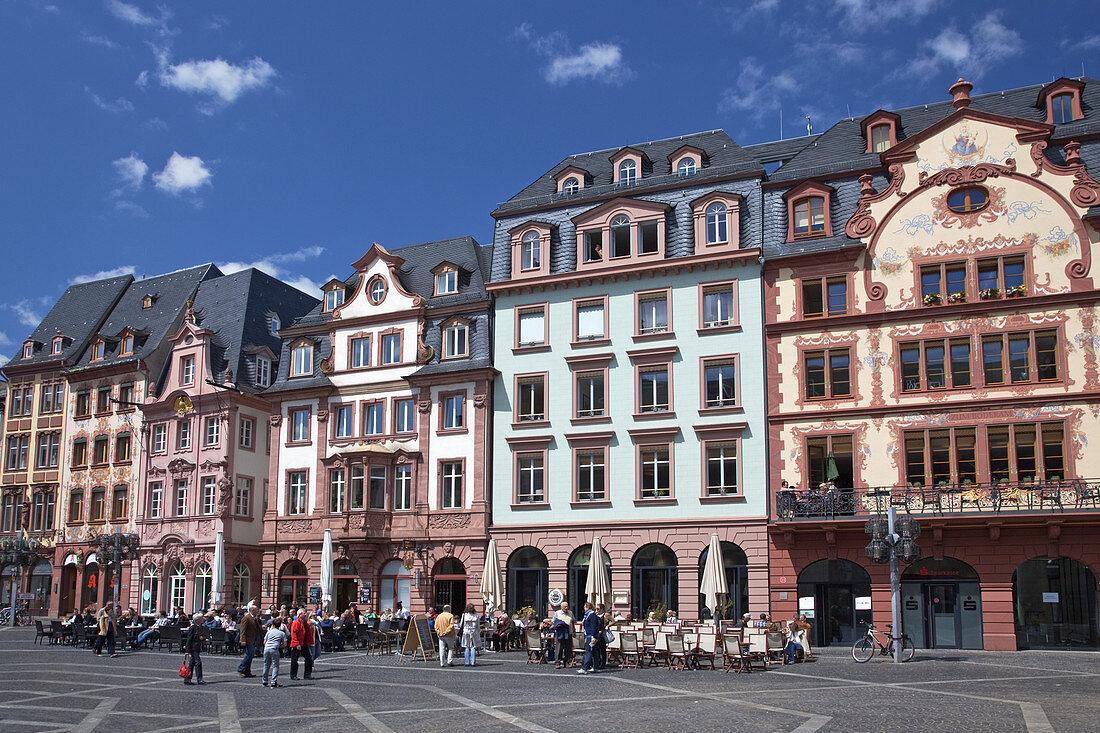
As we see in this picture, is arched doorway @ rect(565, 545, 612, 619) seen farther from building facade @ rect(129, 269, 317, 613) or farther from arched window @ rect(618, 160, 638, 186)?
building facade @ rect(129, 269, 317, 613)

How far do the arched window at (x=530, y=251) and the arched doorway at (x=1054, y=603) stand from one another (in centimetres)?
2236

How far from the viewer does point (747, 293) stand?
43.5m

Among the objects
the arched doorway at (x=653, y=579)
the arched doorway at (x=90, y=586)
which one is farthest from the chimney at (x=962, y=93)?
the arched doorway at (x=90, y=586)

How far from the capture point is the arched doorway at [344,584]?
48938mm

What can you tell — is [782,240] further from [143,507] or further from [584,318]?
[143,507]

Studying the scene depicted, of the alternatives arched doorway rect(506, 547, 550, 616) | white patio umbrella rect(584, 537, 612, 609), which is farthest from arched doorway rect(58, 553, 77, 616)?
white patio umbrella rect(584, 537, 612, 609)

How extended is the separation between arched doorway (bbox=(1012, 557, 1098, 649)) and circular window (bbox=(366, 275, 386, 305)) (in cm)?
2925

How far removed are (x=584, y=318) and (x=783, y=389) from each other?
9.07 metres

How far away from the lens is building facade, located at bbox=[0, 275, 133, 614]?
62312 millimetres

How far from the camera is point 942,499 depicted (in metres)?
38.4

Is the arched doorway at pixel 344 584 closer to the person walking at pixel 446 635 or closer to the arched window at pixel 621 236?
the person walking at pixel 446 635

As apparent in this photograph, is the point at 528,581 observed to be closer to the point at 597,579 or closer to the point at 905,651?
the point at 597,579

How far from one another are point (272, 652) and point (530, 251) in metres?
25.4

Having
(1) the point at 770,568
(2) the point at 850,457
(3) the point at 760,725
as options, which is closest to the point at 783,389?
(2) the point at 850,457
